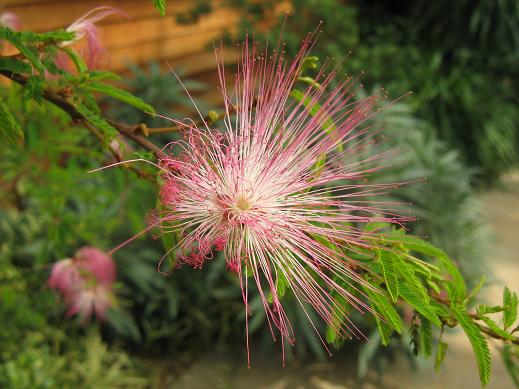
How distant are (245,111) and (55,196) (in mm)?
1003

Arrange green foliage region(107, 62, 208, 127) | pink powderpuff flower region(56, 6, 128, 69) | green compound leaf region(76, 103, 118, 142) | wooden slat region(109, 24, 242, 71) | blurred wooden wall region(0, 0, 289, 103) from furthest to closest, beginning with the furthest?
wooden slat region(109, 24, 242, 71) → green foliage region(107, 62, 208, 127) → blurred wooden wall region(0, 0, 289, 103) → pink powderpuff flower region(56, 6, 128, 69) → green compound leaf region(76, 103, 118, 142)

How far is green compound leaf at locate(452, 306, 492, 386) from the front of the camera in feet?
2.55

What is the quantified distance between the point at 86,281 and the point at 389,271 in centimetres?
158

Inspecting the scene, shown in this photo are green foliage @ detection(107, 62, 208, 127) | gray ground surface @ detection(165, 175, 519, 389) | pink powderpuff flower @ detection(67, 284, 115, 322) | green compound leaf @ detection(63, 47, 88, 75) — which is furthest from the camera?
green foliage @ detection(107, 62, 208, 127)

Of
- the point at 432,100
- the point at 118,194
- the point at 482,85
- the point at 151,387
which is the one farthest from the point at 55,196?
the point at 482,85

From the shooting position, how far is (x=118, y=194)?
69.9 inches

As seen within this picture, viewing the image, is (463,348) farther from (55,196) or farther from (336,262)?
(336,262)

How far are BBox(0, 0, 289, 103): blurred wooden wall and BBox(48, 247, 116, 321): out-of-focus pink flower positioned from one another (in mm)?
1069

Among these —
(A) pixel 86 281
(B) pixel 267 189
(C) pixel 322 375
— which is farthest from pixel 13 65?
(C) pixel 322 375

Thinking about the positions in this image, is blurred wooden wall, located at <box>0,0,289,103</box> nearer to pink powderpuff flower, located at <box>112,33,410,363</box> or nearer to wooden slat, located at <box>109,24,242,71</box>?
wooden slat, located at <box>109,24,242,71</box>

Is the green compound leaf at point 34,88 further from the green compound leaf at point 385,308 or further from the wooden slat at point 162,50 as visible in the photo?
the wooden slat at point 162,50

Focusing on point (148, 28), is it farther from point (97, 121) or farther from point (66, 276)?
point (97, 121)

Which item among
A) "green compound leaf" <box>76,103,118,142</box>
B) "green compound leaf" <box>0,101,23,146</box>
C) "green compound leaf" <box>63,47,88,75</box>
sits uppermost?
"green compound leaf" <box>63,47,88,75</box>

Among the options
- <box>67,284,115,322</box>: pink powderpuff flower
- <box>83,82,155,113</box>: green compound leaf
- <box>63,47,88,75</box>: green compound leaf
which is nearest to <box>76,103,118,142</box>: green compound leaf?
<box>83,82,155,113</box>: green compound leaf
